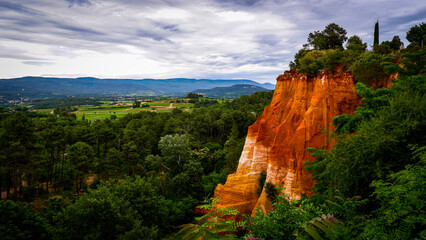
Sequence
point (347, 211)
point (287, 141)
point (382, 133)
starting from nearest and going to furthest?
1. point (347, 211)
2. point (382, 133)
3. point (287, 141)

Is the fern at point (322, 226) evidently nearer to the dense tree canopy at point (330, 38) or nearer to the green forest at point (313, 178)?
the green forest at point (313, 178)

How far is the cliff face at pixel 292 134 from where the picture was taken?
16672 millimetres

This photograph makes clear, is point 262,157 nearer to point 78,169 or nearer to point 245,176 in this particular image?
point 245,176

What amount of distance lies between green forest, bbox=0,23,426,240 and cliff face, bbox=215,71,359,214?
1.14 meters

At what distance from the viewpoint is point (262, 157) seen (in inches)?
Answer: 880

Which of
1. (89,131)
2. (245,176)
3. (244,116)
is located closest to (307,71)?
(245,176)

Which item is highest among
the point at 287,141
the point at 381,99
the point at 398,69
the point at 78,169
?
the point at 398,69

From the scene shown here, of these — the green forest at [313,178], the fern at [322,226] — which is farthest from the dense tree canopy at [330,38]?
the fern at [322,226]

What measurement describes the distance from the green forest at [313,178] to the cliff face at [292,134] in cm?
114

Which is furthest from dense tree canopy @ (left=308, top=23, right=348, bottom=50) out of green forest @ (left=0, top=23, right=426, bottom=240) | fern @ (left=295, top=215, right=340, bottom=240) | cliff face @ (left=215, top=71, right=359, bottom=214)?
fern @ (left=295, top=215, right=340, bottom=240)

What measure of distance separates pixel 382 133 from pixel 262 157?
14364mm

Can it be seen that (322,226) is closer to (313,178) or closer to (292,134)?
(313,178)

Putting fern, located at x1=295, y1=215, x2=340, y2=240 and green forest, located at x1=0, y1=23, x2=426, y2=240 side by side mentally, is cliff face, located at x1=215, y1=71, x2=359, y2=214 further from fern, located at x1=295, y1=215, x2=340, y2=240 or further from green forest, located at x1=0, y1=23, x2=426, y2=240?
fern, located at x1=295, y1=215, x2=340, y2=240

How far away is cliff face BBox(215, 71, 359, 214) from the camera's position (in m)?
16.7
